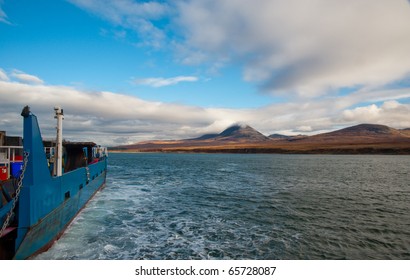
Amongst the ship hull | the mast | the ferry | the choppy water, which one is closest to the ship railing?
the ferry

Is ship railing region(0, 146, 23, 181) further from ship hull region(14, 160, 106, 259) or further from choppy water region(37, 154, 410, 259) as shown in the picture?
choppy water region(37, 154, 410, 259)

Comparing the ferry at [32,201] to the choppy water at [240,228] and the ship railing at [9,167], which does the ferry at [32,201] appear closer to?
the ship railing at [9,167]

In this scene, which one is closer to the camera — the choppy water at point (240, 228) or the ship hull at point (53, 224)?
the ship hull at point (53, 224)

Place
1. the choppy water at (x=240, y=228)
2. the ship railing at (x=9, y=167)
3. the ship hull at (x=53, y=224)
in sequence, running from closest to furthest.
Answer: the ship hull at (x=53, y=224) → the choppy water at (x=240, y=228) → the ship railing at (x=9, y=167)

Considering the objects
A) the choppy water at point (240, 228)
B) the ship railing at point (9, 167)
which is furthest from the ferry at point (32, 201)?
the choppy water at point (240, 228)

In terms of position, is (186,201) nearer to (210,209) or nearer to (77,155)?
(210,209)

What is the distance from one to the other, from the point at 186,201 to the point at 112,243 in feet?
41.6

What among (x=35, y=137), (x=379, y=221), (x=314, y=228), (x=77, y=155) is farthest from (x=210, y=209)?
(x=77, y=155)

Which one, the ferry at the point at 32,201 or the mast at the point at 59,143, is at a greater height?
the mast at the point at 59,143

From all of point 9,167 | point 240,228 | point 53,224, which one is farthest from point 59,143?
point 240,228

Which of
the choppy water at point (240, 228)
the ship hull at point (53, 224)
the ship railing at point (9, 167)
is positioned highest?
the ship railing at point (9, 167)

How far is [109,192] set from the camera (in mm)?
31828

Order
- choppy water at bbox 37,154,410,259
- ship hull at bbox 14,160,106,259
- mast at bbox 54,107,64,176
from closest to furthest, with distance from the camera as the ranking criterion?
1. ship hull at bbox 14,160,106,259
2. choppy water at bbox 37,154,410,259
3. mast at bbox 54,107,64,176

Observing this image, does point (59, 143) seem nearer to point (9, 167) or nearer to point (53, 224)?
point (9, 167)
